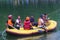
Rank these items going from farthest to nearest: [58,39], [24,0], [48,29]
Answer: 1. [24,0]
2. [48,29]
3. [58,39]

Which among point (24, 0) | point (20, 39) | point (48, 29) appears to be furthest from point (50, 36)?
point (24, 0)

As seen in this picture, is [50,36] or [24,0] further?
[24,0]

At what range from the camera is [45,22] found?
2002 centimetres

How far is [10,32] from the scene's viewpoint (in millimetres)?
18156

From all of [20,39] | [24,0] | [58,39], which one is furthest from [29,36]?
[24,0]

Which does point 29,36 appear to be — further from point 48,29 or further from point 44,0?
point 44,0

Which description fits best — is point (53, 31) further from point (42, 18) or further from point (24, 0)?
point (24, 0)

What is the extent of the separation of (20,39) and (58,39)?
2.64m

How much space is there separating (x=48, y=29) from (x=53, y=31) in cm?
71

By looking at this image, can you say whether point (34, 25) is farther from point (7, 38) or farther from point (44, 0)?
point (44, 0)

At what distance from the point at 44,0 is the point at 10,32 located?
27656mm

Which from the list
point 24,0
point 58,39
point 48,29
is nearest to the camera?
point 58,39

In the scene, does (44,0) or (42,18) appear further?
(44,0)

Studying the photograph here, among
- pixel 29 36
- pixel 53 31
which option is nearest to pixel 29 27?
pixel 29 36
